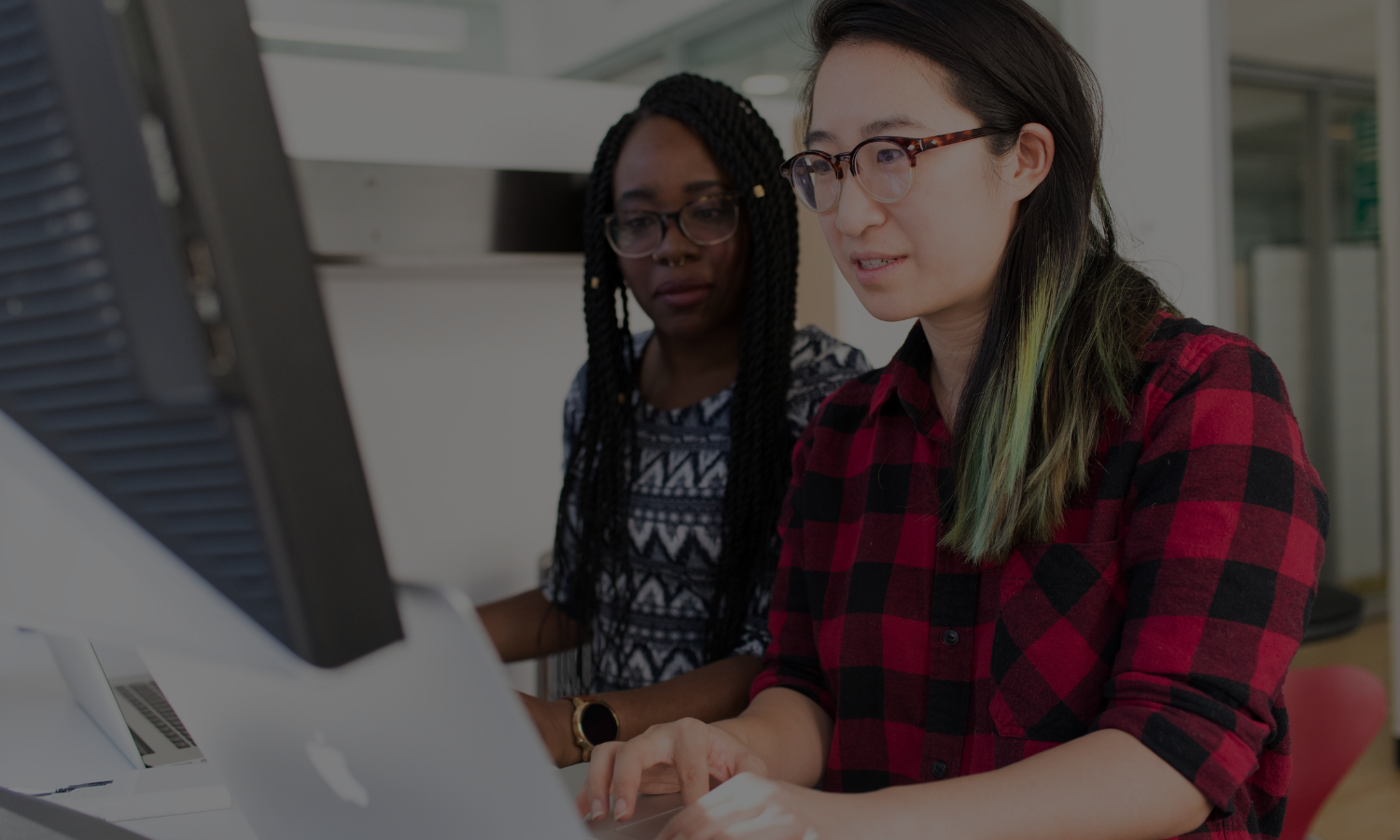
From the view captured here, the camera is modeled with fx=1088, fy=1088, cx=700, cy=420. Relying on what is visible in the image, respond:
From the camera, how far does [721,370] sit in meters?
1.53

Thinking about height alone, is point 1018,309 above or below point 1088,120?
below

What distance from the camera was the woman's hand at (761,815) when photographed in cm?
61

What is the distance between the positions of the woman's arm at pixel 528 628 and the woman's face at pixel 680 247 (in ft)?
1.49

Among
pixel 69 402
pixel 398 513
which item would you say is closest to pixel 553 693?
pixel 398 513

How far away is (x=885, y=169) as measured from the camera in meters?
0.93

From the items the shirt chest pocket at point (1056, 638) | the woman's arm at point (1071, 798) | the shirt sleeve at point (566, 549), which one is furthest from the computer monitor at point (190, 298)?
the shirt sleeve at point (566, 549)

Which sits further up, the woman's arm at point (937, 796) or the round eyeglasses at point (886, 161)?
the round eyeglasses at point (886, 161)

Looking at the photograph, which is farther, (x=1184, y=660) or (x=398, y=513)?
(x=398, y=513)

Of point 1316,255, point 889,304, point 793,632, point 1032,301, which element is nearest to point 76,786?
point 793,632

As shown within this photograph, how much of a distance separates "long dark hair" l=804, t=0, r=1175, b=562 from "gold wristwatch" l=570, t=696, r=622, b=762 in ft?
1.37

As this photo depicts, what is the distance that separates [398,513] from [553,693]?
388mm

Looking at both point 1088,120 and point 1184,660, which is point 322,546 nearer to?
point 1184,660

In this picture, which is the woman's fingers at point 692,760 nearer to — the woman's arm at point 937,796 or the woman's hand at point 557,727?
the woman's arm at point 937,796

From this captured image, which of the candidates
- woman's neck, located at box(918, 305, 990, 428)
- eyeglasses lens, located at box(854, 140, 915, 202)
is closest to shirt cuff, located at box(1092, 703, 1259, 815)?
woman's neck, located at box(918, 305, 990, 428)
